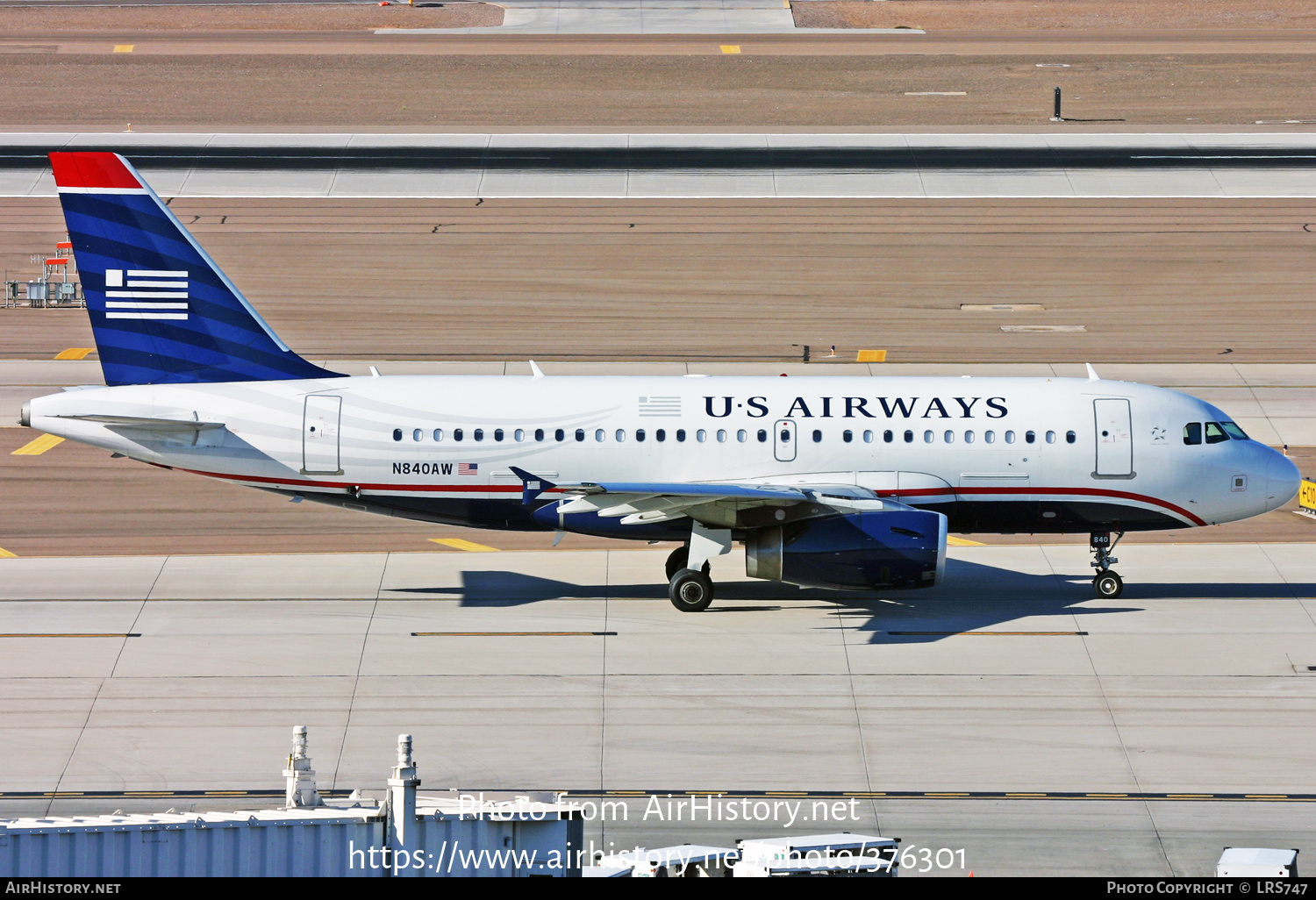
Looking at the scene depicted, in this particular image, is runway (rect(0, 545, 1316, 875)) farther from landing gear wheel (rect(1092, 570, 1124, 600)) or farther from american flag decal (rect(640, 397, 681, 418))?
american flag decal (rect(640, 397, 681, 418))

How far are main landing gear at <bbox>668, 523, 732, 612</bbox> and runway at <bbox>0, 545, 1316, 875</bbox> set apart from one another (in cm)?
34

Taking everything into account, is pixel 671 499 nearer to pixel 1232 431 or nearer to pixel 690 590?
pixel 690 590

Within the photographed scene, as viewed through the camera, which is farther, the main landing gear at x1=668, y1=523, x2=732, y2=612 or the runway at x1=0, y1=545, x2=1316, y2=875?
the main landing gear at x1=668, y1=523, x2=732, y2=612

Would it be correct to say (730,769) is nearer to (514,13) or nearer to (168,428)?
(168,428)

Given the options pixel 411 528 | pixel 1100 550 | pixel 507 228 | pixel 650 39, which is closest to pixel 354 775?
pixel 411 528

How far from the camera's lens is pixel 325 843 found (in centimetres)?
1656

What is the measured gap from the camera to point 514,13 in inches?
3875

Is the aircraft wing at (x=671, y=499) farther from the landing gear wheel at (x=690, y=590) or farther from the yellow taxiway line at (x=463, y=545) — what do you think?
the yellow taxiway line at (x=463, y=545)

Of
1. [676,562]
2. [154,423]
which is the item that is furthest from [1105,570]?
[154,423]

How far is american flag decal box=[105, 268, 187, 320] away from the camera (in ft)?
103

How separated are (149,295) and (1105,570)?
20514mm

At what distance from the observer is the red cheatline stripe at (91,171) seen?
30672mm

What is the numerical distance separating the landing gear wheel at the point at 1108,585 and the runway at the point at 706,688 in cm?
47

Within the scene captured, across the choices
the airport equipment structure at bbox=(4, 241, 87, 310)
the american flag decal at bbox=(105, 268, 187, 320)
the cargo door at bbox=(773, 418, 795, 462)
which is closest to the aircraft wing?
the cargo door at bbox=(773, 418, 795, 462)
